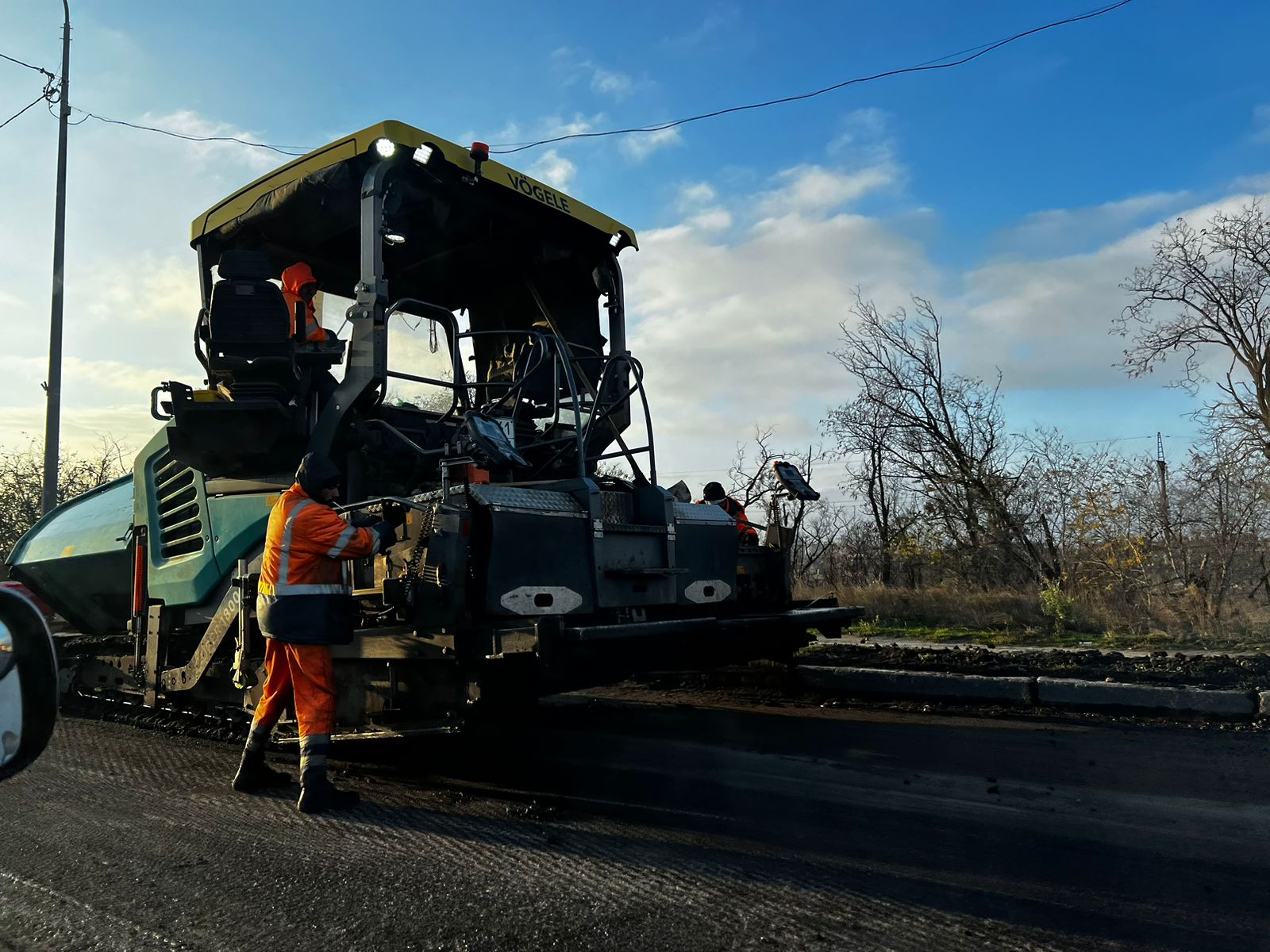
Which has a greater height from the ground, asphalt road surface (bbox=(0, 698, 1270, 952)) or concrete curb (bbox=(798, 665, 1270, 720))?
concrete curb (bbox=(798, 665, 1270, 720))

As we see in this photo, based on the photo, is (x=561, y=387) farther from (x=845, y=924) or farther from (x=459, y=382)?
(x=845, y=924)

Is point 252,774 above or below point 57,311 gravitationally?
below

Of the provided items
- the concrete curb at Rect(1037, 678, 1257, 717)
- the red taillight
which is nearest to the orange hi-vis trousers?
the red taillight

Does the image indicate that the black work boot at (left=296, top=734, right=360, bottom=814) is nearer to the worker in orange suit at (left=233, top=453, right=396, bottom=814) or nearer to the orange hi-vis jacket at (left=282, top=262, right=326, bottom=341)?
the worker in orange suit at (left=233, top=453, right=396, bottom=814)

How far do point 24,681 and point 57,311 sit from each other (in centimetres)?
1347

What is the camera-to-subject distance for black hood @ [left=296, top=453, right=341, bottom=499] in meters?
4.77

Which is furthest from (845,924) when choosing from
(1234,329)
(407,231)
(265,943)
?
(1234,329)

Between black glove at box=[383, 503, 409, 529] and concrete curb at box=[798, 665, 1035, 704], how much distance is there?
448 cm

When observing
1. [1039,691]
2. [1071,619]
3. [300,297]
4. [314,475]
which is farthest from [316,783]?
[1071,619]

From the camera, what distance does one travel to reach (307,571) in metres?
4.71

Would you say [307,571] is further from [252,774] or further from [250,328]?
[250,328]

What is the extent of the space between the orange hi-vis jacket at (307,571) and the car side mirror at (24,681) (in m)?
2.69

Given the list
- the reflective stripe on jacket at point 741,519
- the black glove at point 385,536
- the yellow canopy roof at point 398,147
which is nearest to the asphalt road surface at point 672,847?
the black glove at point 385,536

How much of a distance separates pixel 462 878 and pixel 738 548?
3553 mm
